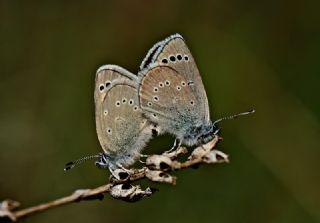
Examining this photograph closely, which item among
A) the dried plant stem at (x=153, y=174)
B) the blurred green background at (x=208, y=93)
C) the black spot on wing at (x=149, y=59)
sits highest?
the black spot on wing at (x=149, y=59)

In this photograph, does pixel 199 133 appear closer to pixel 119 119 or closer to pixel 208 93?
pixel 119 119

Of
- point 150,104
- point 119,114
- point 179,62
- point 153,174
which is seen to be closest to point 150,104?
point 150,104

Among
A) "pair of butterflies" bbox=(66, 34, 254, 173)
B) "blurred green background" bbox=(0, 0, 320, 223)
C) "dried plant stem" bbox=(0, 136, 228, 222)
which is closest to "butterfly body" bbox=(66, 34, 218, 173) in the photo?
"pair of butterflies" bbox=(66, 34, 254, 173)

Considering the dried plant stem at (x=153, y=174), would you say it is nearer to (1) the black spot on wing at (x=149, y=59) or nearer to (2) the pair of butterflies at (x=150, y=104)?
(2) the pair of butterflies at (x=150, y=104)

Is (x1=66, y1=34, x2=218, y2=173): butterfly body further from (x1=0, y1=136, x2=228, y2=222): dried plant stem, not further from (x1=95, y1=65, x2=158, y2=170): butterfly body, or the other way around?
(x1=0, y1=136, x2=228, y2=222): dried plant stem

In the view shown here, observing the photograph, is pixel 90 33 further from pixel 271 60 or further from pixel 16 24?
pixel 271 60

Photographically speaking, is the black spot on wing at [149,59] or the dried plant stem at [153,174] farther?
the black spot on wing at [149,59]

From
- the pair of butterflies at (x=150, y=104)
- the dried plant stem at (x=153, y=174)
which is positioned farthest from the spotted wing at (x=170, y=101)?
the dried plant stem at (x=153, y=174)
